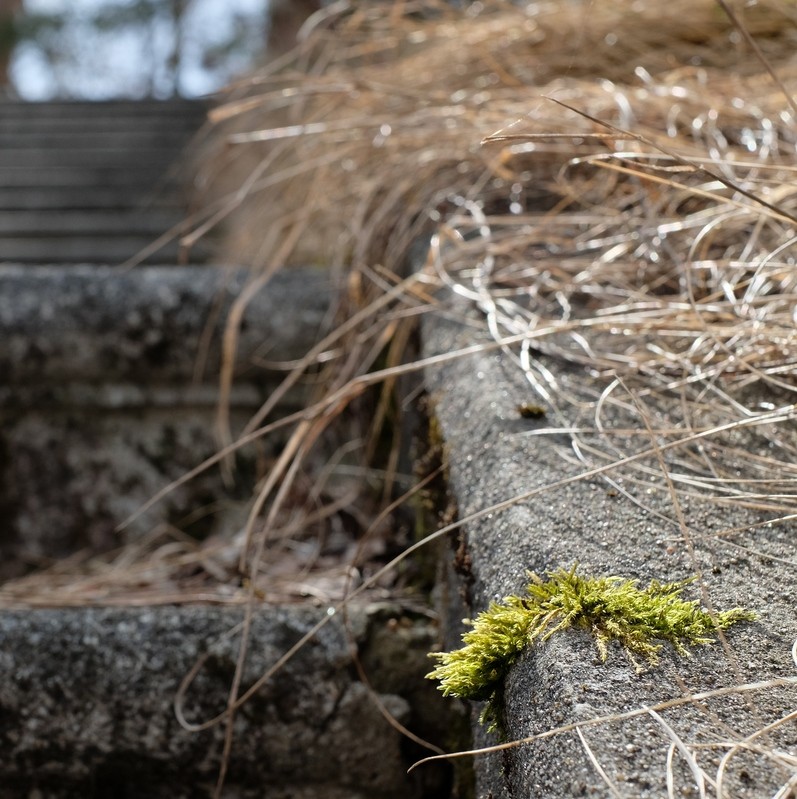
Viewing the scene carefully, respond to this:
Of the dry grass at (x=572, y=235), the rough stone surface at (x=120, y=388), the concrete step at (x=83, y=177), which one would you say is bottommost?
the concrete step at (x=83, y=177)

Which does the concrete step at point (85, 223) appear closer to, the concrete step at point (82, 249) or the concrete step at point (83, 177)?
the concrete step at point (82, 249)

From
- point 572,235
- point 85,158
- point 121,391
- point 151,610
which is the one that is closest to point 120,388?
point 121,391

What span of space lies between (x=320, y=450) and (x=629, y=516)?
0.80 metres

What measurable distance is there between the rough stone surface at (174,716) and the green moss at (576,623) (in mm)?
292

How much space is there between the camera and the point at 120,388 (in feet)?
4.46

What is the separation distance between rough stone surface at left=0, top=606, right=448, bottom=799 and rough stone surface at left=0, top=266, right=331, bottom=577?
1.79ft

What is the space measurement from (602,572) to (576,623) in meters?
0.05

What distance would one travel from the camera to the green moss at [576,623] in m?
0.48

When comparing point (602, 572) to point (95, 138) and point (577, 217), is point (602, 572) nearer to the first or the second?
point (577, 217)

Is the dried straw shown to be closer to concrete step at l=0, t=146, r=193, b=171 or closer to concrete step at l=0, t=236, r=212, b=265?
concrete step at l=0, t=236, r=212, b=265

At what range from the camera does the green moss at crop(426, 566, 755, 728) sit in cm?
48

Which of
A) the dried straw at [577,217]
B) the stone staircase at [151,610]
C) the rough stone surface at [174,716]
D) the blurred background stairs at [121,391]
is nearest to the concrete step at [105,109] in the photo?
the stone staircase at [151,610]

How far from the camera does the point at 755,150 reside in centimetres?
109

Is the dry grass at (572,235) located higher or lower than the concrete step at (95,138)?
higher
